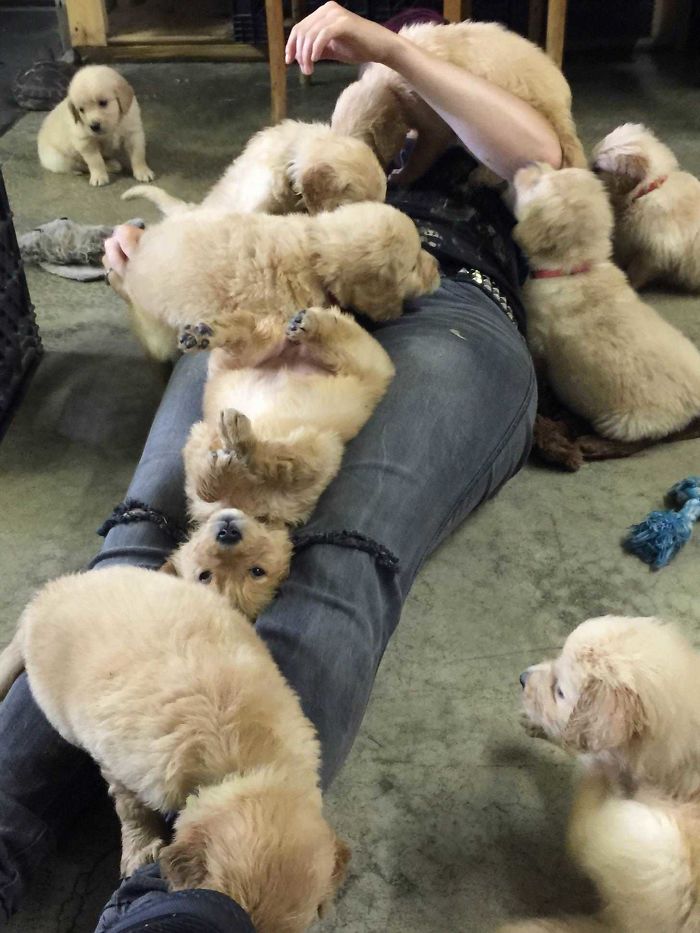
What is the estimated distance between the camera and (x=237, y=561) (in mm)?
1380

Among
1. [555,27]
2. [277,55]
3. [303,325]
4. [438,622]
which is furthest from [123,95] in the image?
[438,622]

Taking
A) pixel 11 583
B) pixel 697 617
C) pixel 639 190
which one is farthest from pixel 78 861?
pixel 639 190

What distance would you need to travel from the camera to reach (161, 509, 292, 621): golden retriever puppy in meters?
1.37

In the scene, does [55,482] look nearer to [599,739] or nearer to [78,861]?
[78,861]

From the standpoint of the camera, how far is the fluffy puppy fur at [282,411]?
151 cm

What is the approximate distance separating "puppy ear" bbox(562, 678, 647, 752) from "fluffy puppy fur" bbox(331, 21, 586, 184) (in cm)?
148

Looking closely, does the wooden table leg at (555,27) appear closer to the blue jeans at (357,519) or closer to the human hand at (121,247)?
the blue jeans at (357,519)

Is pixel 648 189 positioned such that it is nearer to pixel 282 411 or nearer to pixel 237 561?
pixel 282 411

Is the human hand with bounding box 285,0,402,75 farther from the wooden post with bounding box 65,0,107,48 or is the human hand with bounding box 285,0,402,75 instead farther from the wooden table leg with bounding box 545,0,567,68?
the wooden post with bounding box 65,0,107,48

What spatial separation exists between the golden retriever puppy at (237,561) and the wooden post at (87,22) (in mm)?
4636

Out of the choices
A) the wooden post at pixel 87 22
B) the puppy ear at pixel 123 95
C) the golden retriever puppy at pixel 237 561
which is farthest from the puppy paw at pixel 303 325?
the wooden post at pixel 87 22

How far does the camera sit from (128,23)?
5.42 m

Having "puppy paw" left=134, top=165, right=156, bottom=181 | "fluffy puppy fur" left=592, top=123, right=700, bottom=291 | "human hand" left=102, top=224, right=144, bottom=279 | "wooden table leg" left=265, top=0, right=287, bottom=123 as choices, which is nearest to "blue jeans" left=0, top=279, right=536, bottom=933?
"human hand" left=102, top=224, right=144, bottom=279

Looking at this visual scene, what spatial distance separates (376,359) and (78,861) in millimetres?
1017
